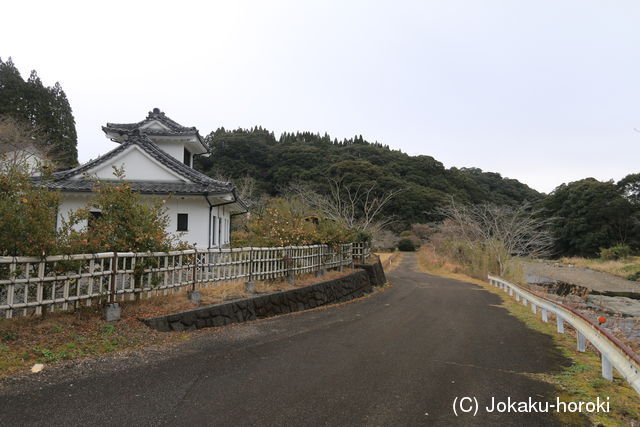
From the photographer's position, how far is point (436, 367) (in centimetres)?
529

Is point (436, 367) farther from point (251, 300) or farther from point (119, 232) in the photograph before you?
point (119, 232)

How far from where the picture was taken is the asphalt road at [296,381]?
11.9ft

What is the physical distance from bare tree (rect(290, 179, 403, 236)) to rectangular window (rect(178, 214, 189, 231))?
551 inches

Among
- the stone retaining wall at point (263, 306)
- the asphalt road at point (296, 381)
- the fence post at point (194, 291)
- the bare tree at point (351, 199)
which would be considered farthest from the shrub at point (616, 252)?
the fence post at point (194, 291)

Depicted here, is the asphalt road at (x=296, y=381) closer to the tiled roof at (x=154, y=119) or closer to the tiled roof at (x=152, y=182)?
the tiled roof at (x=152, y=182)

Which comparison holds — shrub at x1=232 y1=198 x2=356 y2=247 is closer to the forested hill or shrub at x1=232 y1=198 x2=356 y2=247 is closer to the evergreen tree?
the evergreen tree

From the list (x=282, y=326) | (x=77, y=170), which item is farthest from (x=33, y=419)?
(x=77, y=170)

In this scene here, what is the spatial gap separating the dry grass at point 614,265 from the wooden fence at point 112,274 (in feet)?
111

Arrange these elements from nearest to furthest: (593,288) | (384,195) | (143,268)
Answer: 1. (143,268)
2. (593,288)
3. (384,195)

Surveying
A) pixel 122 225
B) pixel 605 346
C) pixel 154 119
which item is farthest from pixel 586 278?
pixel 122 225

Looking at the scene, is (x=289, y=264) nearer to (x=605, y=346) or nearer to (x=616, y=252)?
Answer: (x=605, y=346)

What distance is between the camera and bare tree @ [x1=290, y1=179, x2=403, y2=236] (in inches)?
1159

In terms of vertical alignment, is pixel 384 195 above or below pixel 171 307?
above

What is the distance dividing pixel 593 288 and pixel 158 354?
2896cm
